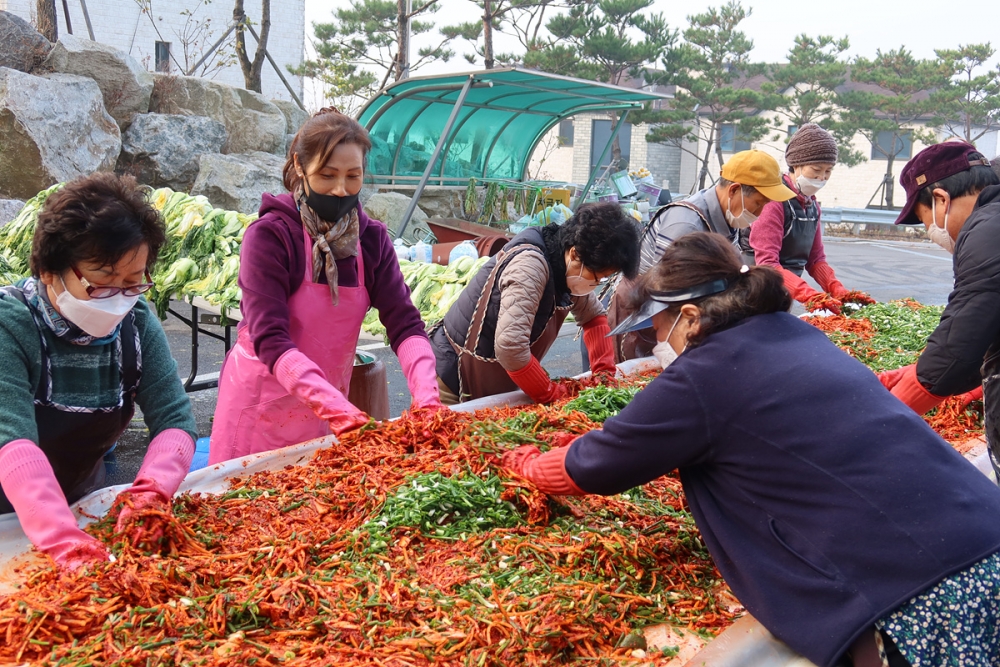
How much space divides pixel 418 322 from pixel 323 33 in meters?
25.0

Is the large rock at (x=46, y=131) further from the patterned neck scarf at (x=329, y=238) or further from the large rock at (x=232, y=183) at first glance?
the patterned neck scarf at (x=329, y=238)

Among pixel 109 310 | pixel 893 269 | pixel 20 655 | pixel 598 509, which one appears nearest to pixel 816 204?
pixel 598 509

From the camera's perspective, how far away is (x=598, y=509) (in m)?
2.58

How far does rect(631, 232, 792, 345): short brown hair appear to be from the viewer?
205cm

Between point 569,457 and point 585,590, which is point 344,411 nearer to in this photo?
point 569,457

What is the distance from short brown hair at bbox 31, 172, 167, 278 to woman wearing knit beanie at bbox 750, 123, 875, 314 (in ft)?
12.3

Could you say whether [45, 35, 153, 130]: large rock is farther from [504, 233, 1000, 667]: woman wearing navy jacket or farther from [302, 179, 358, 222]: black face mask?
[504, 233, 1000, 667]: woman wearing navy jacket

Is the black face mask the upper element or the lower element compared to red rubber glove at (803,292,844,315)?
upper

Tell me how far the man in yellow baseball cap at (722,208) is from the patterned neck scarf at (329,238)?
5.89ft

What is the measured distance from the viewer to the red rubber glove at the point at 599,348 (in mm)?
4270

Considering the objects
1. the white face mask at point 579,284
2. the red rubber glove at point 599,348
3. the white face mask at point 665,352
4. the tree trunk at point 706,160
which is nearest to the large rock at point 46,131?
the red rubber glove at point 599,348

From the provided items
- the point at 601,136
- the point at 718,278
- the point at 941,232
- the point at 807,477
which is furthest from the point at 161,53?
the point at 807,477

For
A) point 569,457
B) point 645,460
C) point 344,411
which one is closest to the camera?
point 645,460

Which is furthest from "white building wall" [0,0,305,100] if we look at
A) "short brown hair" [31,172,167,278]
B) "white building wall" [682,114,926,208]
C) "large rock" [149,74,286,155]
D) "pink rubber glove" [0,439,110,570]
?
"pink rubber glove" [0,439,110,570]
